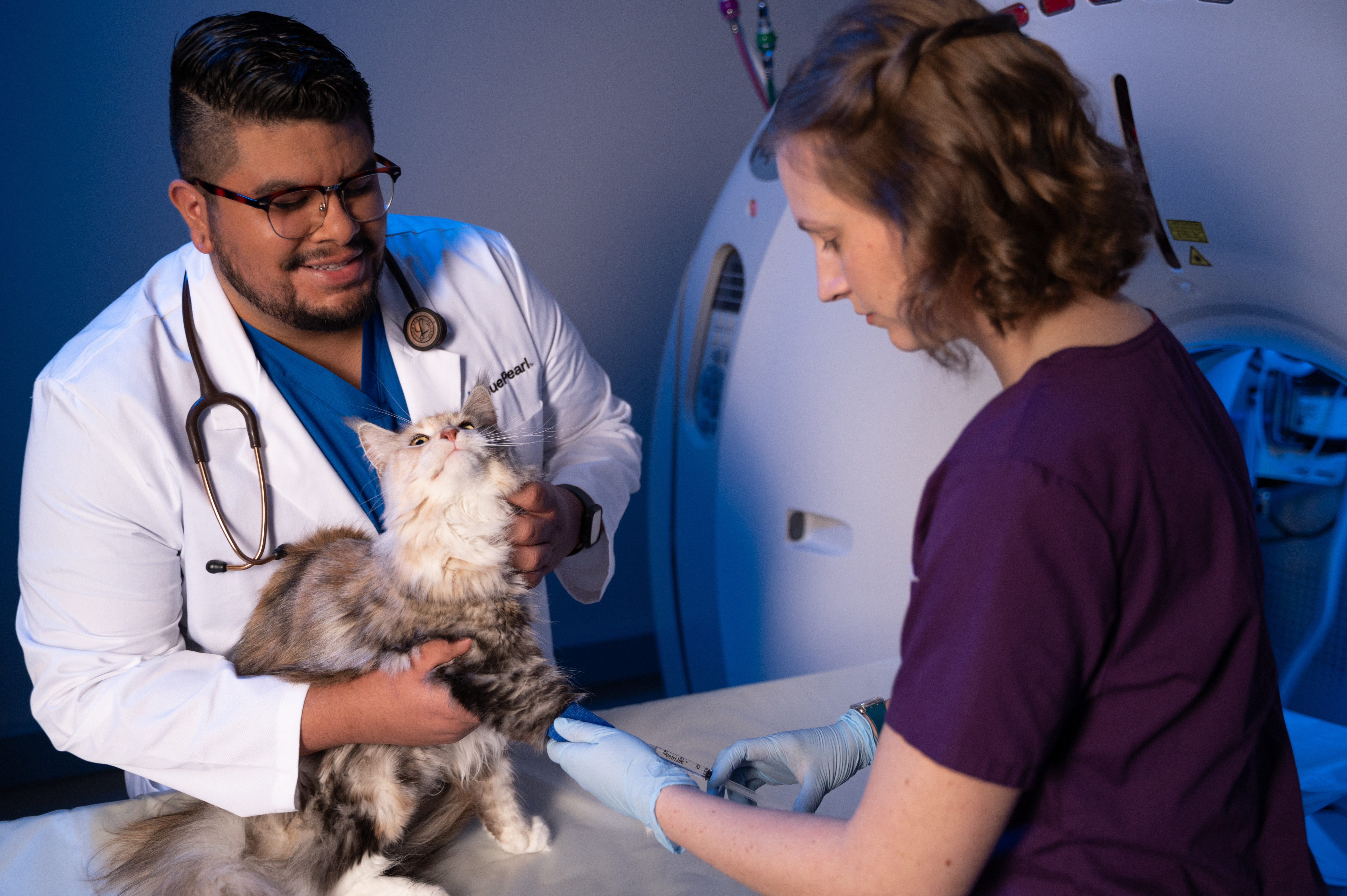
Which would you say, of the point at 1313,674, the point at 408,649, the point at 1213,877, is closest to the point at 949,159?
the point at 1213,877

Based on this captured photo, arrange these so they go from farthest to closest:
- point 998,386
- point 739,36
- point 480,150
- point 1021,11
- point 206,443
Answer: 1. point 480,150
2. point 739,36
3. point 998,386
4. point 1021,11
5. point 206,443

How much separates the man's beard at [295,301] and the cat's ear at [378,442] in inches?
7.1

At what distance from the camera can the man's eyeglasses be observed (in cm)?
117

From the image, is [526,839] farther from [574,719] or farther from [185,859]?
[185,859]

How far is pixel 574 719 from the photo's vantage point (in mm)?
1104

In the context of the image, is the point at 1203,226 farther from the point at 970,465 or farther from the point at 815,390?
the point at 970,465

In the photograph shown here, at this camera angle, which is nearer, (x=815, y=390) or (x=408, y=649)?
(x=408, y=649)

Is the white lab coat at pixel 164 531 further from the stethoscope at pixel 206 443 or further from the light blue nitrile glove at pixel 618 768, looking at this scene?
the light blue nitrile glove at pixel 618 768

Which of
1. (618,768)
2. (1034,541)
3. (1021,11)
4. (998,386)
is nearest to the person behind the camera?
(1034,541)

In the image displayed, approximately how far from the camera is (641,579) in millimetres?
3094

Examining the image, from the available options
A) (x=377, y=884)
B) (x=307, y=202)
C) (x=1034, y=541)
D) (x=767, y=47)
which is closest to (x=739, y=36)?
(x=767, y=47)

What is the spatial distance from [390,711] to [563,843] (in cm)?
35

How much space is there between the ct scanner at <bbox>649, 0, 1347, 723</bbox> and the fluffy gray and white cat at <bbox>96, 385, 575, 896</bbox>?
2.91ft

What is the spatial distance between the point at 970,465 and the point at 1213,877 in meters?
0.42
